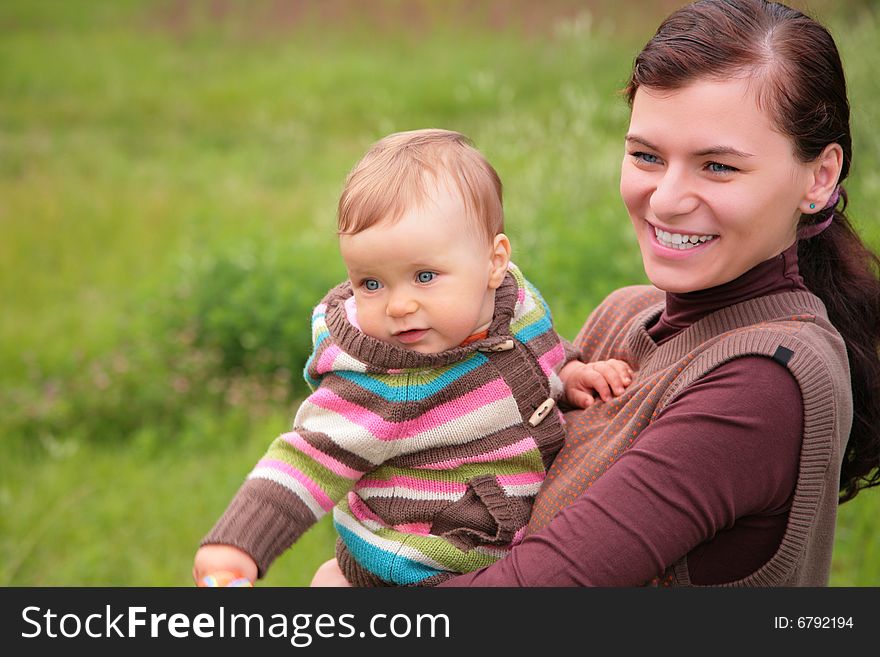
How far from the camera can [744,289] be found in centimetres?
218

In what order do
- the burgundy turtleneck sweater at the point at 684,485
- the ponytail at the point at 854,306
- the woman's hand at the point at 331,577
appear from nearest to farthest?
the burgundy turtleneck sweater at the point at 684,485 → the ponytail at the point at 854,306 → the woman's hand at the point at 331,577

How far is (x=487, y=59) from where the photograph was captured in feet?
40.6

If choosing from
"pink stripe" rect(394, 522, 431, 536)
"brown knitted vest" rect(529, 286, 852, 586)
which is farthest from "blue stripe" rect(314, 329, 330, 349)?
"brown knitted vest" rect(529, 286, 852, 586)

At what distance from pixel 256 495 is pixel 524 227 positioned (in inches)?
179

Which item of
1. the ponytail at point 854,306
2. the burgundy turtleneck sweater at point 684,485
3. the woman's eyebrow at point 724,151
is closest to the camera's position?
the burgundy turtleneck sweater at point 684,485

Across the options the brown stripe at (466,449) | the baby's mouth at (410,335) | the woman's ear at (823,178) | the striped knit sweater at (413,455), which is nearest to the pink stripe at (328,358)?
the striped knit sweater at (413,455)

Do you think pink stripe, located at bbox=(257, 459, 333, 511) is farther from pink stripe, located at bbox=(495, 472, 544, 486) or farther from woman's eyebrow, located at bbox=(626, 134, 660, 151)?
woman's eyebrow, located at bbox=(626, 134, 660, 151)

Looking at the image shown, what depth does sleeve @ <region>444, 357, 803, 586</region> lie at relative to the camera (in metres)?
1.86

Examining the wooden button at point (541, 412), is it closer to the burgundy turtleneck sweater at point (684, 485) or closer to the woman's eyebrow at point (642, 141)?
the burgundy turtleneck sweater at point (684, 485)

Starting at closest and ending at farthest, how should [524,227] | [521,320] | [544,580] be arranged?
[544,580] < [521,320] < [524,227]

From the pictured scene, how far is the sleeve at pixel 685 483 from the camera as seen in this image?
6.09ft

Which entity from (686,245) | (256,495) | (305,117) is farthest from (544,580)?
(305,117)


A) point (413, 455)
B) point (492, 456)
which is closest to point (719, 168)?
point (492, 456)

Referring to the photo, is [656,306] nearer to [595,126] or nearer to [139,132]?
[595,126]
